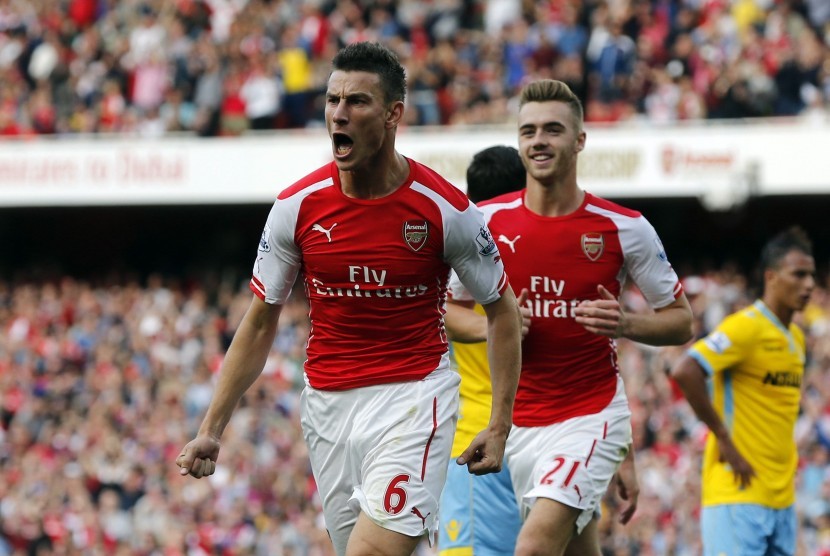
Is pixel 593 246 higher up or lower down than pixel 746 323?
higher up

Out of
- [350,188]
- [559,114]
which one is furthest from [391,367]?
[559,114]

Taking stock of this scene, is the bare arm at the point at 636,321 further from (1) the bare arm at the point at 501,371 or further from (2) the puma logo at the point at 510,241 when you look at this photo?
(1) the bare arm at the point at 501,371

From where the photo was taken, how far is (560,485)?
6.21 m

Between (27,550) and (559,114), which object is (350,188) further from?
(27,550)


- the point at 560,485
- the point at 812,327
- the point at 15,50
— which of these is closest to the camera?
the point at 560,485

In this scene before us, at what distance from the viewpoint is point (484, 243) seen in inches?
212

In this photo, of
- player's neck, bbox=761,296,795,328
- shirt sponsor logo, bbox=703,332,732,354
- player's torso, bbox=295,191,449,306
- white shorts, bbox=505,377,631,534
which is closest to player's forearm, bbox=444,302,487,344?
white shorts, bbox=505,377,631,534

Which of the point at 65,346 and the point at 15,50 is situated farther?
the point at 15,50

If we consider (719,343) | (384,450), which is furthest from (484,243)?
(719,343)

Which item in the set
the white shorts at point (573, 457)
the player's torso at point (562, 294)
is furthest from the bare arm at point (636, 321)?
the white shorts at point (573, 457)

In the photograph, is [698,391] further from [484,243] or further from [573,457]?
[484,243]

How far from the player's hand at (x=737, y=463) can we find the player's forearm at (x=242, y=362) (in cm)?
310

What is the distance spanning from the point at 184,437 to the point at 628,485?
12.0m

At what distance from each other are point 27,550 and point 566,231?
502 inches
